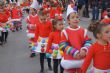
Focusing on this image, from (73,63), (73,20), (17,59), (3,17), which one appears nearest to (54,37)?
(73,20)

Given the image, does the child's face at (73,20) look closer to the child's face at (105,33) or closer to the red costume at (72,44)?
the red costume at (72,44)

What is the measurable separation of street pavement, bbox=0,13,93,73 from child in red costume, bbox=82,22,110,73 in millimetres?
3621

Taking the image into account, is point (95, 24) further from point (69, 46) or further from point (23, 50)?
point (23, 50)

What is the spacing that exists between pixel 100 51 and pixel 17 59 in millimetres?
5559

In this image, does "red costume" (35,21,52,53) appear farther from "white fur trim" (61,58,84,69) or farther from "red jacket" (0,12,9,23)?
"red jacket" (0,12,9,23)

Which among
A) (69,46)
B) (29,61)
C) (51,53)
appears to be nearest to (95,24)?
(69,46)

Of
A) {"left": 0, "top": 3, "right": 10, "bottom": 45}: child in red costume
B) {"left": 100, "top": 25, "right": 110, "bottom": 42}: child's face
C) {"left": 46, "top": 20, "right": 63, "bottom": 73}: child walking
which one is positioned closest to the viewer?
{"left": 100, "top": 25, "right": 110, "bottom": 42}: child's face

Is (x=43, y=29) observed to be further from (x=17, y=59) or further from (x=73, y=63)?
(x=73, y=63)

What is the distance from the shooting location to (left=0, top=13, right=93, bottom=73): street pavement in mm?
8548

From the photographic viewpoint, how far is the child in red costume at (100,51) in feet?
14.7

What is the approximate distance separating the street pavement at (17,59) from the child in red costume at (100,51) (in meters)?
3.62

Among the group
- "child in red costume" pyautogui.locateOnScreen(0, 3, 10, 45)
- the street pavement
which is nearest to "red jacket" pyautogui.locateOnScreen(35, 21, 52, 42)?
the street pavement

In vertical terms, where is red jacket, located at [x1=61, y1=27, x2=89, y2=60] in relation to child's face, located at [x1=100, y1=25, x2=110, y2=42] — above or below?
below

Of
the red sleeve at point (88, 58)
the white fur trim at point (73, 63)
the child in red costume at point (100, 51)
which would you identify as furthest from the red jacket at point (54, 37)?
the red sleeve at point (88, 58)
